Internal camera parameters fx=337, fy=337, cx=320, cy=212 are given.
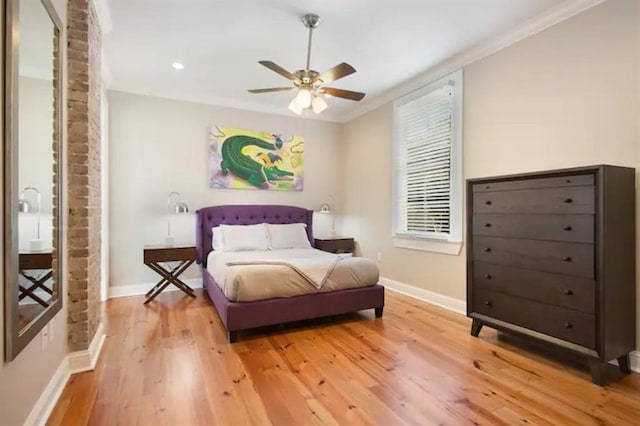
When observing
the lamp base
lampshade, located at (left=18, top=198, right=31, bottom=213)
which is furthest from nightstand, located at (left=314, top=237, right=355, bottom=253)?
lampshade, located at (left=18, top=198, right=31, bottom=213)

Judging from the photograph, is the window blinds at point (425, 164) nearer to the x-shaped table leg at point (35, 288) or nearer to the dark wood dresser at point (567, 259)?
the dark wood dresser at point (567, 259)

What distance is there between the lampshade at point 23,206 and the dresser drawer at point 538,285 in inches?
124

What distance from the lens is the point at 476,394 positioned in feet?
6.74

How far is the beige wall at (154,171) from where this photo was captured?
436cm

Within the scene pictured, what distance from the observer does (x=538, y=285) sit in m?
2.49

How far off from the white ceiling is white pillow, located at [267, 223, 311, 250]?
1915 mm

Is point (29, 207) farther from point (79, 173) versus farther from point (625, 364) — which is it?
point (625, 364)

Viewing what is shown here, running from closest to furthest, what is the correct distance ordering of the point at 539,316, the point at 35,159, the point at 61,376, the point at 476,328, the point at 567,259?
the point at 35,159 → the point at 61,376 → the point at 567,259 → the point at 539,316 → the point at 476,328

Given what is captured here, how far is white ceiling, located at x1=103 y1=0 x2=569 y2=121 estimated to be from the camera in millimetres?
2729

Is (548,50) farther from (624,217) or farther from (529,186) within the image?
(624,217)

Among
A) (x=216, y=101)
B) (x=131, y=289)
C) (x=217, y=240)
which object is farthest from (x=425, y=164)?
(x=131, y=289)

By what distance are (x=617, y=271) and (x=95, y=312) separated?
3.77 metres

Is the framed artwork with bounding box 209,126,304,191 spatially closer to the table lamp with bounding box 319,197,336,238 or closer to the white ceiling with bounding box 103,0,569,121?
the table lamp with bounding box 319,197,336,238

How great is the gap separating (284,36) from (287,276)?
88.1 inches
